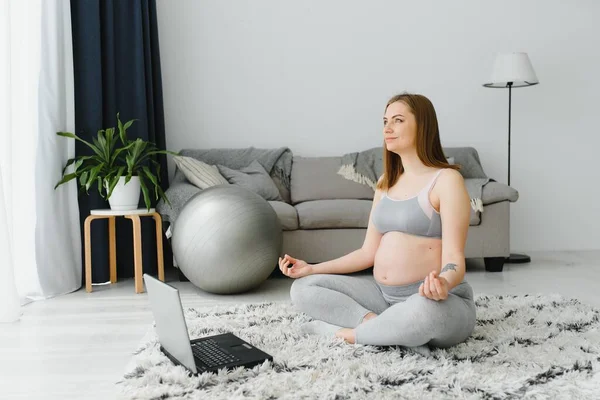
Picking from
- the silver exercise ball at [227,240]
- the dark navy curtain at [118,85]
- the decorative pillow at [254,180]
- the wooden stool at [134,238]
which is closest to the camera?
the silver exercise ball at [227,240]

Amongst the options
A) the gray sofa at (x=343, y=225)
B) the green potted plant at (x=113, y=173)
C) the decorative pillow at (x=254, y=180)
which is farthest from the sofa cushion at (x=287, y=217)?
the green potted plant at (x=113, y=173)

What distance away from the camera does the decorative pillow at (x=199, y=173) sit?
11.5 ft

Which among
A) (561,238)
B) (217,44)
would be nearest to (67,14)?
(217,44)

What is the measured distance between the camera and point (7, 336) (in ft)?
7.54

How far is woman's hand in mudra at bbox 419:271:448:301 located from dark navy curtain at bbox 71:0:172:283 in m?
2.36

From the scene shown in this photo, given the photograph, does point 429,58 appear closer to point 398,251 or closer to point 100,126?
point 100,126

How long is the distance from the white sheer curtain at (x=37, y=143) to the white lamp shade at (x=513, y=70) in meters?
2.71

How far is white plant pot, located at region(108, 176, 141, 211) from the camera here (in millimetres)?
3199

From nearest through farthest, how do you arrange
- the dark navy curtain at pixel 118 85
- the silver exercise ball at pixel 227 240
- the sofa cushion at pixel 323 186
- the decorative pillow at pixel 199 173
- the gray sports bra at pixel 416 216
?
the gray sports bra at pixel 416 216
the silver exercise ball at pixel 227 240
the dark navy curtain at pixel 118 85
the decorative pillow at pixel 199 173
the sofa cushion at pixel 323 186

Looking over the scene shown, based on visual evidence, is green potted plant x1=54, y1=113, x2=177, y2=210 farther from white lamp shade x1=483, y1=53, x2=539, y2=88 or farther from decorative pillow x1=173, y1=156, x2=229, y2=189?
white lamp shade x1=483, y1=53, x2=539, y2=88

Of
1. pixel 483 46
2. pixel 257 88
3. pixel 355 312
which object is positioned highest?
pixel 483 46

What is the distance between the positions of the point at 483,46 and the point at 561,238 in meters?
1.57

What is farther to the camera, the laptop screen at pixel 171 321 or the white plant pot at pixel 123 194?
the white plant pot at pixel 123 194

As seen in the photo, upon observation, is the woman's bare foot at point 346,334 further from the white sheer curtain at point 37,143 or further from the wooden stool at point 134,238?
the white sheer curtain at point 37,143
